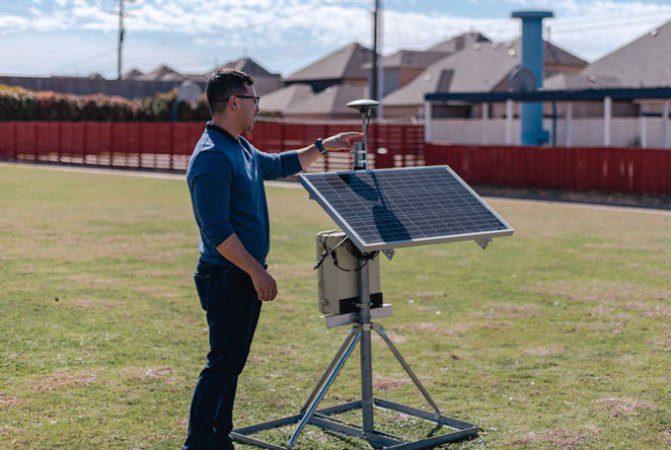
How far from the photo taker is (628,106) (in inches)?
1855

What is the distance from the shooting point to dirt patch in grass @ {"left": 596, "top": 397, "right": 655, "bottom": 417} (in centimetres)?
757

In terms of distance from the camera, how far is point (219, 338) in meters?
5.96

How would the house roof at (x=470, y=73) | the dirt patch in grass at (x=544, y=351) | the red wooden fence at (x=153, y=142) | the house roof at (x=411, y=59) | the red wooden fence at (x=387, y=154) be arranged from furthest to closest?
the house roof at (x=411, y=59) < the house roof at (x=470, y=73) < the red wooden fence at (x=153, y=142) < the red wooden fence at (x=387, y=154) < the dirt patch in grass at (x=544, y=351)

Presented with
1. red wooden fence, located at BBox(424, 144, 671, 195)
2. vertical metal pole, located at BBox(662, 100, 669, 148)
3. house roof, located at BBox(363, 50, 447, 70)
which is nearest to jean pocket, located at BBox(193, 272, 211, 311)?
red wooden fence, located at BBox(424, 144, 671, 195)

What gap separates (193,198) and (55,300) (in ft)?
21.7

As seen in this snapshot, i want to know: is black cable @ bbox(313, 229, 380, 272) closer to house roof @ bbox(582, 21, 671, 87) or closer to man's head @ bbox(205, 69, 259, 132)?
man's head @ bbox(205, 69, 259, 132)

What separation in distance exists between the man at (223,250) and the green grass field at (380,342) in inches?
38.3

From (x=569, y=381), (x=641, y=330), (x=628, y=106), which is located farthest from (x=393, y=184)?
(x=628, y=106)

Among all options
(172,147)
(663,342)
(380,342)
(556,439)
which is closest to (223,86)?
(556,439)

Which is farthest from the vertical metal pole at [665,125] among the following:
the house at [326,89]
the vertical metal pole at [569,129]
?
the house at [326,89]

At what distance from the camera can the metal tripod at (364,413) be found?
652cm

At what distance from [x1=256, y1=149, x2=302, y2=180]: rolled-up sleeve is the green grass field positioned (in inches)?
67.1

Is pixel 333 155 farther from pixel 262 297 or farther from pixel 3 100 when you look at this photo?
pixel 262 297

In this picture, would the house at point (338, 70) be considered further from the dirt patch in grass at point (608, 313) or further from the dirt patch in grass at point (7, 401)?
the dirt patch in grass at point (7, 401)
